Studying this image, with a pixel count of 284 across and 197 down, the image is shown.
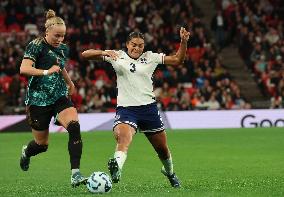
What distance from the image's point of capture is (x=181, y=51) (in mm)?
9344

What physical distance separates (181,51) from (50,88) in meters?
1.81

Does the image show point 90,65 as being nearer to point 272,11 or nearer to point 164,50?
point 164,50

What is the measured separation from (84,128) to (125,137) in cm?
1472

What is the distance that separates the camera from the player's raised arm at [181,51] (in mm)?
9102

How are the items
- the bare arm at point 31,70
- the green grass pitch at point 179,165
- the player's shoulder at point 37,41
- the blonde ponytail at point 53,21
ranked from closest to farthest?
the bare arm at point 31,70 < the green grass pitch at point 179,165 < the blonde ponytail at point 53,21 < the player's shoulder at point 37,41

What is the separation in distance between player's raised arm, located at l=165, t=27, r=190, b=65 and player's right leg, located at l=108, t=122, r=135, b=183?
1.05 meters

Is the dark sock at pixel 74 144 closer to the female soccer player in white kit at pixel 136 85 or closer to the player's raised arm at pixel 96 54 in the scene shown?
the female soccer player in white kit at pixel 136 85

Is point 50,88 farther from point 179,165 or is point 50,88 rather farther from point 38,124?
point 179,165

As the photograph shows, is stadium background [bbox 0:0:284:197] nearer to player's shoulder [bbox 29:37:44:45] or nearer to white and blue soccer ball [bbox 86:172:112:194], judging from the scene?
white and blue soccer ball [bbox 86:172:112:194]

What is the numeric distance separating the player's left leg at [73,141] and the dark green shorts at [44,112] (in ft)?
0.36

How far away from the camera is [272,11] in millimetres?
A: 31531

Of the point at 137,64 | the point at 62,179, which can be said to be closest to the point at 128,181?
the point at 62,179

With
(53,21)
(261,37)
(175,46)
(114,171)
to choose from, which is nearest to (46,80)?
(53,21)

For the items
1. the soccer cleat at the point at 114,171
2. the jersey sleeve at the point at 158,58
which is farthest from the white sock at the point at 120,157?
the jersey sleeve at the point at 158,58
